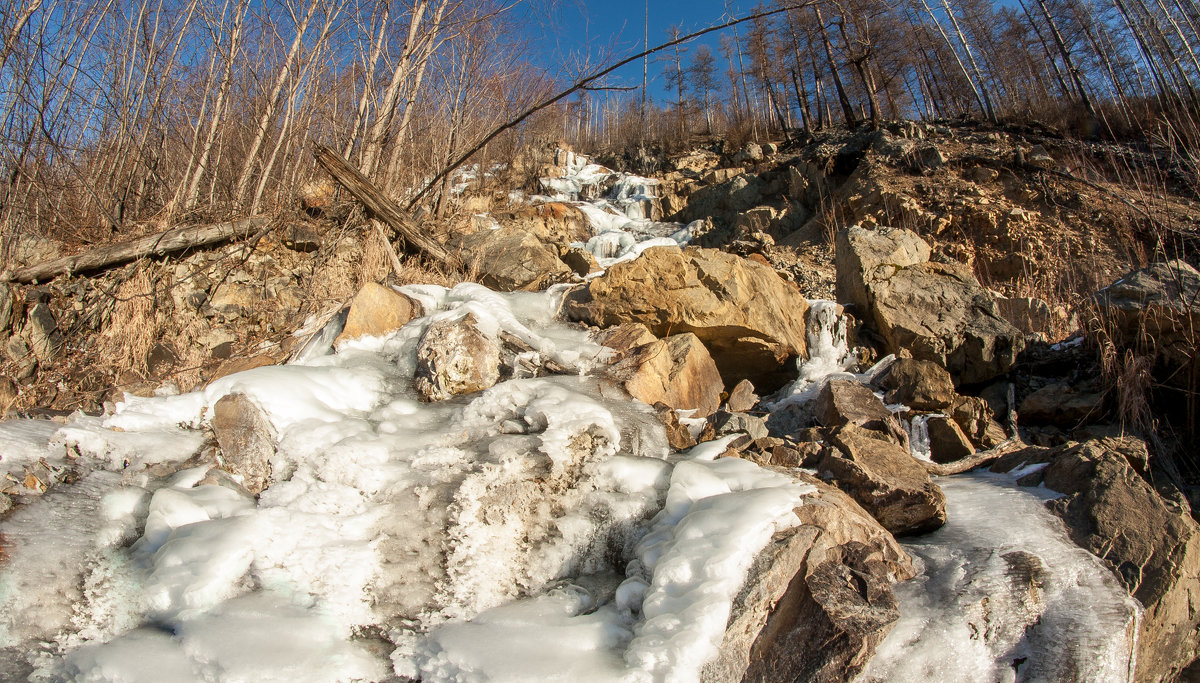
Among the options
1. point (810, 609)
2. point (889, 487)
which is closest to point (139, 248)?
point (810, 609)

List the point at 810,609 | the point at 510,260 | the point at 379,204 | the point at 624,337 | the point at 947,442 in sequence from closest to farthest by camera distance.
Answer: the point at 810,609 < the point at 947,442 < the point at 624,337 < the point at 379,204 < the point at 510,260

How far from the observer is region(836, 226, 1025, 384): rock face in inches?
185

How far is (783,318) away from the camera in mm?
4914

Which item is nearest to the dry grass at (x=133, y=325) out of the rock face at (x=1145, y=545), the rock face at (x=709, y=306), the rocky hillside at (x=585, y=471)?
the rocky hillside at (x=585, y=471)

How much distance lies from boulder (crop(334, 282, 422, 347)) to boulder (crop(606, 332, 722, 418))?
5.45ft

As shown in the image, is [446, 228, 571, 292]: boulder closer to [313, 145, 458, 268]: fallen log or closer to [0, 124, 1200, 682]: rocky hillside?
[0, 124, 1200, 682]: rocky hillside

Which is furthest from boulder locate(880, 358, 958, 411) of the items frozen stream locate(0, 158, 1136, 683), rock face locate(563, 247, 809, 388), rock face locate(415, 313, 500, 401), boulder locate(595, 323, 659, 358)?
rock face locate(415, 313, 500, 401)

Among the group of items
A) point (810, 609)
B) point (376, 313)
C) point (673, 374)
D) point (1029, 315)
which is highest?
point (376, 313)

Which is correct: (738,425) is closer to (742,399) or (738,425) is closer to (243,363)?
(742,399)

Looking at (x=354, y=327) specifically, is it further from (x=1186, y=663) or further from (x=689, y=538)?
(x=1186, y=663)

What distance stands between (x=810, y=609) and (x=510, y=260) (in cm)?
432

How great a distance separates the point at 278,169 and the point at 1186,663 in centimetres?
722

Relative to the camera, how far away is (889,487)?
98.4 inches

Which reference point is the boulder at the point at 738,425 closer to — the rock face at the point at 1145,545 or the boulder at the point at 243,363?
the rock face at the point at 1145,545
